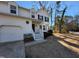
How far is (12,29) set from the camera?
522 inches

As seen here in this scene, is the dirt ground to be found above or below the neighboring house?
below

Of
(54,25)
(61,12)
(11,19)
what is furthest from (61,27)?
A: (11,19)

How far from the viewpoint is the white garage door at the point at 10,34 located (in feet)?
39.4

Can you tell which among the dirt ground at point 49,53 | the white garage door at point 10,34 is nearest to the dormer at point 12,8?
the white garage door at point 10,34

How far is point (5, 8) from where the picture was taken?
13.4 meters

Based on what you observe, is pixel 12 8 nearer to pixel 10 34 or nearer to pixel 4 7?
pixel 4 7

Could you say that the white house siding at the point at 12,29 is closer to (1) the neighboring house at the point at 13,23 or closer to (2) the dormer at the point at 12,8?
(1) the neighboring house at the point at 13,23

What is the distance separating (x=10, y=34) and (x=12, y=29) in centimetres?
66

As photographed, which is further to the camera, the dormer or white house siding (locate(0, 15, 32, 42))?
the dormer

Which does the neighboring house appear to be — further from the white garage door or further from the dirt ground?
the dirt ground

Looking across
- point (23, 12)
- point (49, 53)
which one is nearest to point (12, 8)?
point (23, 12)

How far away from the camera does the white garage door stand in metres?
12.0

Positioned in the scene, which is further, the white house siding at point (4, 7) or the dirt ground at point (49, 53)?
the white house siding at point (4, 7)

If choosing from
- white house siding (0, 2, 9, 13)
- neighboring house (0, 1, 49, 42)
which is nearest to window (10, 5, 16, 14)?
neighboring house (0, 1, 49, 42)
